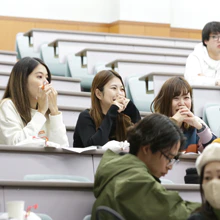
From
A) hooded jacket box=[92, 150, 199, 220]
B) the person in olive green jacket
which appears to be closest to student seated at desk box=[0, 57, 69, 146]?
the person in olive green jacket

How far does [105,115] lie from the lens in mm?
2717

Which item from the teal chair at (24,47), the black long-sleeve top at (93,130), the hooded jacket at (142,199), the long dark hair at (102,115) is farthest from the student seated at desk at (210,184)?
the teal chair at (24,47)

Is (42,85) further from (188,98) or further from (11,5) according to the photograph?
(11,5)

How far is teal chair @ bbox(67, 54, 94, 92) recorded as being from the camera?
164 inches

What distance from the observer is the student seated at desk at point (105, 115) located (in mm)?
2621

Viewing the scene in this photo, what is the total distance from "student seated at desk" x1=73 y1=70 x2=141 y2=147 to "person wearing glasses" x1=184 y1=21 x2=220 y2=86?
3.01 feet

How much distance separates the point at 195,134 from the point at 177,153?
0.98m

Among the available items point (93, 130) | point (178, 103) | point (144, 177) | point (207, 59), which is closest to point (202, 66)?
point (207, 59)

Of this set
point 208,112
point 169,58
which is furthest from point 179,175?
point 169,58

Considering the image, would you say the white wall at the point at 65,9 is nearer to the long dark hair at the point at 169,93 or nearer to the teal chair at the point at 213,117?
the teal chair at the point at 213,117

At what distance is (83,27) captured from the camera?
632cm

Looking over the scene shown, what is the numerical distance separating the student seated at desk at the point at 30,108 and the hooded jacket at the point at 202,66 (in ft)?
3.70

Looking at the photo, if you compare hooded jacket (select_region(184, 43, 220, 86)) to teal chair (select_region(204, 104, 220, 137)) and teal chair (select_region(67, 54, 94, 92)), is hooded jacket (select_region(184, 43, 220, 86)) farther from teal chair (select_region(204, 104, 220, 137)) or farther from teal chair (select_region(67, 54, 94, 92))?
teal chair (select_region(67, 54, 94, 92))

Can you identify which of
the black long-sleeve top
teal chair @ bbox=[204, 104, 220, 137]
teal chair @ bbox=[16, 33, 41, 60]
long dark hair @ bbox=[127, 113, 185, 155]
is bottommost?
teal chair @ bbox=[204, 104, 220, 137]
